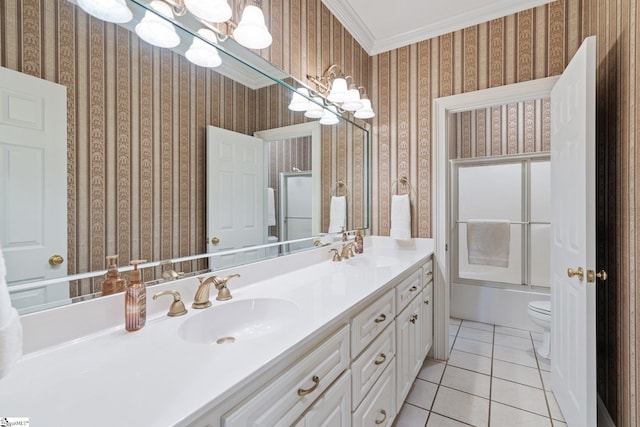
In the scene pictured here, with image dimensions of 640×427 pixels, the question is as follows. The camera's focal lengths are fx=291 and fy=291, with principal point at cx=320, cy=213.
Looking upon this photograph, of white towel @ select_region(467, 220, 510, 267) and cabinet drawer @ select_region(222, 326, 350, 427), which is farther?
white towel @ select_region(467, 220, 510, 267)

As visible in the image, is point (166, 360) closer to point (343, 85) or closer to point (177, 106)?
point (177, 106)

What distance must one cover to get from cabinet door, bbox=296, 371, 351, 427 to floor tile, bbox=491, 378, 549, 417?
1.31 meters

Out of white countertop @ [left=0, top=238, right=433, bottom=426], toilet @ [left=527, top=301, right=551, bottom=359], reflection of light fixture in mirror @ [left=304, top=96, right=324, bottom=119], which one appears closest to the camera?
white countertop @ [left=0, top=238, right=433, bottom=426]

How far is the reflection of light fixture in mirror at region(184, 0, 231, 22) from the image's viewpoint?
1.08 meters

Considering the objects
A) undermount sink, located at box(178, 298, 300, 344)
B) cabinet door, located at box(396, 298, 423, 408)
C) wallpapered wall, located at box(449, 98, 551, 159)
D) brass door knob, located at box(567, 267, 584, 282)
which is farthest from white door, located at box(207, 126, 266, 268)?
wallpapered wall, located at box(449, 98, 551, 159)

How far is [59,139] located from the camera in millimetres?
768

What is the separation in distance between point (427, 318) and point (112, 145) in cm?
205

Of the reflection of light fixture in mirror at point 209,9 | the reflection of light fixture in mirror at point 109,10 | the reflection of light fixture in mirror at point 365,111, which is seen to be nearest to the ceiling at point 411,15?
the reflection of light fixture in mirror at point 365,111

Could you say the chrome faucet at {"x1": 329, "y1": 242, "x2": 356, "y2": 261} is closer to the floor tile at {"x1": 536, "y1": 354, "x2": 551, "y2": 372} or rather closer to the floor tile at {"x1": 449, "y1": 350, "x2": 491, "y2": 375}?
the floor tile at {"x1": 449, "y1": 350, "x2": 491, "y2": 375}

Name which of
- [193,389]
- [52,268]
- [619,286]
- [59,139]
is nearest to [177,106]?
[59,139]

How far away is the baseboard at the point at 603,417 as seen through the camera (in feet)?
4.74

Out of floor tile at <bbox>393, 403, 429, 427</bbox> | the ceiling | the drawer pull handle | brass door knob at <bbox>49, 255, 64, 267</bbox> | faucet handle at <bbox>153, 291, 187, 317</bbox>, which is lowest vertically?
floor tile at <bbox>393, 403, 429, 427</bbox>

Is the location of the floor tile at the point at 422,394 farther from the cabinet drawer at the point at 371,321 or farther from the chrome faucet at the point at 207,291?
the chrome faucet at the point at 207,291

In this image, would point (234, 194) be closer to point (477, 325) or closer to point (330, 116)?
point (330, 116)
